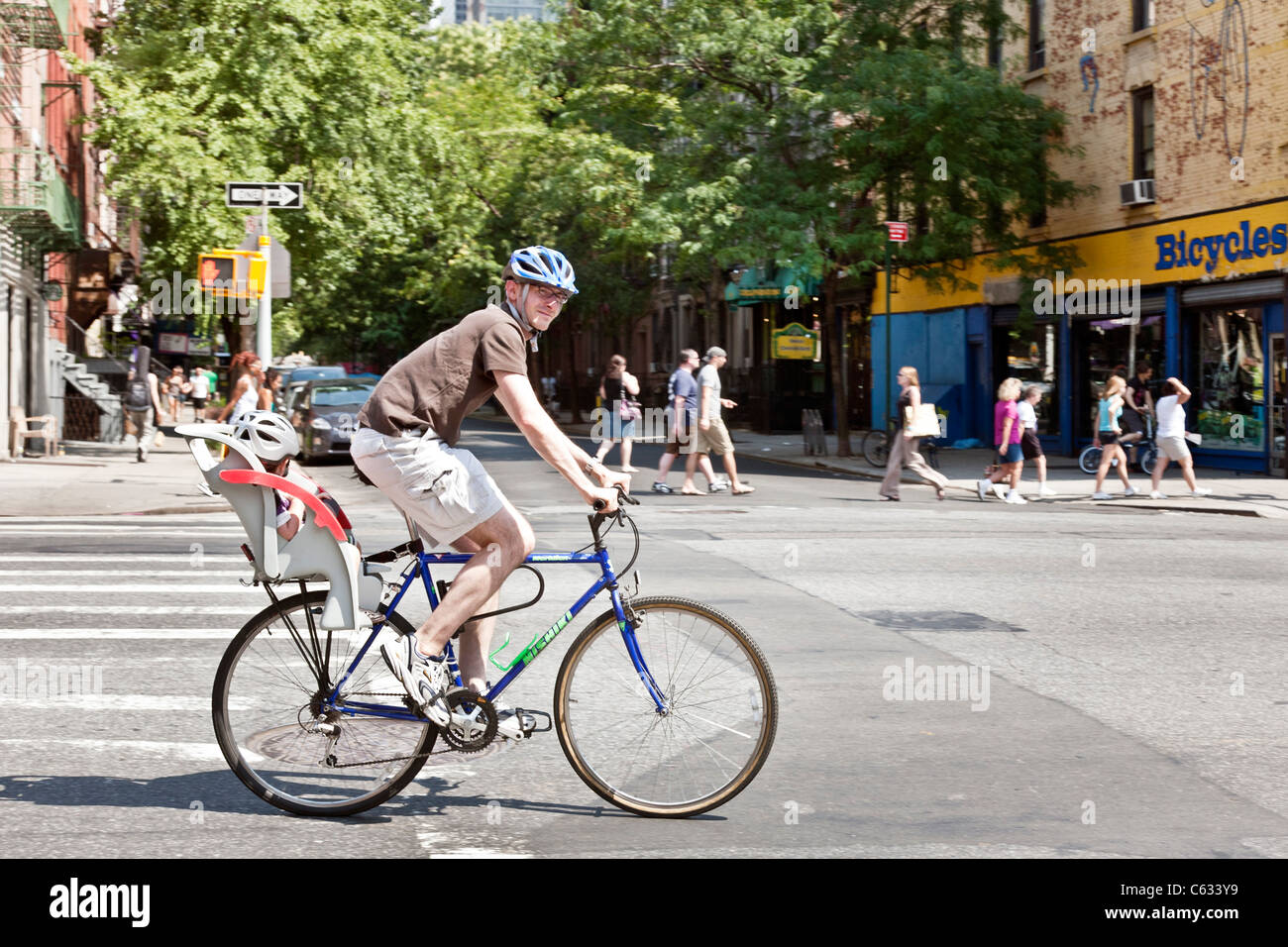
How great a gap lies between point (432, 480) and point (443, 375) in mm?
340

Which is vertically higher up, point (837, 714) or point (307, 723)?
point (307, 723)

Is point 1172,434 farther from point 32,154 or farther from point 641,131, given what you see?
point 32,154

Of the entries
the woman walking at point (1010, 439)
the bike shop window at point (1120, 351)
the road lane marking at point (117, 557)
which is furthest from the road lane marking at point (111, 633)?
the bike shop window at point (1120, 351)

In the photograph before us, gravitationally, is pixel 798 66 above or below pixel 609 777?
above

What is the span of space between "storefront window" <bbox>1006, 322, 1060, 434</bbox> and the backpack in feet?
54.2

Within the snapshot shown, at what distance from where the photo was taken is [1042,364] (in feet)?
105

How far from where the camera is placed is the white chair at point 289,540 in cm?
490

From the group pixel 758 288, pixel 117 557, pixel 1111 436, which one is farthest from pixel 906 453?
pixel 758 288

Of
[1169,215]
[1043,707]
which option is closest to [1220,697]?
[1043,707]

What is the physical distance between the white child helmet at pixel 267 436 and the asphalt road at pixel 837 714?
1200mm

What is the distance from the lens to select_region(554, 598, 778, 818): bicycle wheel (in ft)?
16.9
